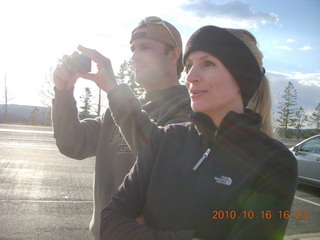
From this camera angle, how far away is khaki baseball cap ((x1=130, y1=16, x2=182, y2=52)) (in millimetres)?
2387

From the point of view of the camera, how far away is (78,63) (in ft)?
7.30

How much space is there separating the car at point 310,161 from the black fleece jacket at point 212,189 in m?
7.52

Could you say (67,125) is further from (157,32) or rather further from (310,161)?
(310,161)

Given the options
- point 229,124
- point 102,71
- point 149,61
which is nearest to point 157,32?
point 149,61

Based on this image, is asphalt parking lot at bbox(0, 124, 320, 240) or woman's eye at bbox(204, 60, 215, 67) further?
asphalt parking lot at bbox(0, 124, 320, 240)

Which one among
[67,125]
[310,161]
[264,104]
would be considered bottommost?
[310,161]

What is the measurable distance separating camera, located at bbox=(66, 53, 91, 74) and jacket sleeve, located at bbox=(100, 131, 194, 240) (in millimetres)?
755

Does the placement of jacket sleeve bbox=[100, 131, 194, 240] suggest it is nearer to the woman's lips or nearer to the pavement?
the woman's lips

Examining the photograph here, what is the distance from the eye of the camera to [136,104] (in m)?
2.07

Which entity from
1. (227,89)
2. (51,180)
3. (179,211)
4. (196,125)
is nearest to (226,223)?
(179,211)

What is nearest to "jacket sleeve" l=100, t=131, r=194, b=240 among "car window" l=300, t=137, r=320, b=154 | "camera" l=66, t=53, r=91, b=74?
"camera" l=66, t=53, r=91, b=74

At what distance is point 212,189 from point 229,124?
1.09 ft

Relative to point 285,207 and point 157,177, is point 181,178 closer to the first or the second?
point 157,177
